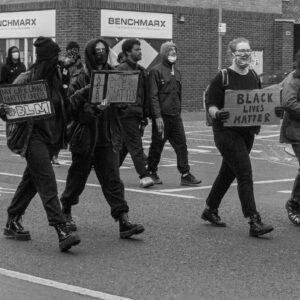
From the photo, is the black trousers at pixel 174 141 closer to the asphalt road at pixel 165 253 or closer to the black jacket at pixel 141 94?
the asphalt road at pixel 165 253

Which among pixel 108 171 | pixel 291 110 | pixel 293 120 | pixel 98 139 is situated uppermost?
pixel 291 110

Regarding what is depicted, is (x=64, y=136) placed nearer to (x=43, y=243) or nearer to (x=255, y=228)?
(x=43, y=243)

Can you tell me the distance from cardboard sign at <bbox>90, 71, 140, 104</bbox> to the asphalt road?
4.29 feet

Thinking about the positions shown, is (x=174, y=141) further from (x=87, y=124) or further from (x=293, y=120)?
(x=87, y=124)

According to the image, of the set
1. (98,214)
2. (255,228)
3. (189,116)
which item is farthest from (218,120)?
(189,116)

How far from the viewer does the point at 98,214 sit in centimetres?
952

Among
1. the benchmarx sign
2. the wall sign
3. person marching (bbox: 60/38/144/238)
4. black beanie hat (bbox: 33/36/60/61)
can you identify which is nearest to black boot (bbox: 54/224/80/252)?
person marching (bbox: 60/38/144/238)

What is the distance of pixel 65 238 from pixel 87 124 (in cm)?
114

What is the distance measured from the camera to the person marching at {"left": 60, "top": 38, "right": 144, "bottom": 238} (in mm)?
7918

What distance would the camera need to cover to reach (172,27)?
2952 centimetres

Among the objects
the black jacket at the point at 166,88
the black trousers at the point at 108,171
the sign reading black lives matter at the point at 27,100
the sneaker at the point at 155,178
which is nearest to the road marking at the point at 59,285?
the sign reading black lives matter at the point at 27,100

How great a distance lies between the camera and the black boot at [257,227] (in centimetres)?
816

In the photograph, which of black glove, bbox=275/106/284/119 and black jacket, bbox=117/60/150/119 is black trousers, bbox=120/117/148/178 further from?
black glove, bbox=275/106/284/119

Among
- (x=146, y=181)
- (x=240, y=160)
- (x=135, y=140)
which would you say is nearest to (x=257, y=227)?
(x=240, y=160)
